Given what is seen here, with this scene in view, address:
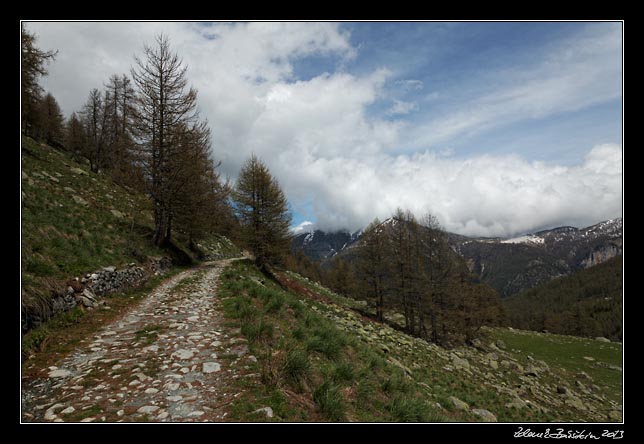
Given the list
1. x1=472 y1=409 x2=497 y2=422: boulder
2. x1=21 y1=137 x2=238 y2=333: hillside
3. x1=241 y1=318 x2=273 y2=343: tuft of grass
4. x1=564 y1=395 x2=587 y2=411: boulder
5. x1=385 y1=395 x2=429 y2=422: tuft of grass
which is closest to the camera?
x1=385 y1=395 x2=429 y2=422: tuft of grass

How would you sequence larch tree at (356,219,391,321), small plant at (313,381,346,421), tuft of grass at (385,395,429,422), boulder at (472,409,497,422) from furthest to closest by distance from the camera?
1. larch tree at (356,219,391,321)
2. boulder at (472,409,497,422)
3. tuft of grass at (385,395,429,422)
4. small plant at (313,381,346,421)

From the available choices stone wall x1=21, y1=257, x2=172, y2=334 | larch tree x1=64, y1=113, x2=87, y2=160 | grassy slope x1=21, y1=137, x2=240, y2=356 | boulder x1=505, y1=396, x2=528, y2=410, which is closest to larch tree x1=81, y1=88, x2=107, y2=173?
larch tree x1=64, y1=113, x2=87, y2=160

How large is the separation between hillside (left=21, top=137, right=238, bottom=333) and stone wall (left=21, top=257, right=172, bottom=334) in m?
0.03

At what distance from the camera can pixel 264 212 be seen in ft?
90.0

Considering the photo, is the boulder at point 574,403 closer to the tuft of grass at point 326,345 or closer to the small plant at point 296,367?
the tuft of grass at point 326,345

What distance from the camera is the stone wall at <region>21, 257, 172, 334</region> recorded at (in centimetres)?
689

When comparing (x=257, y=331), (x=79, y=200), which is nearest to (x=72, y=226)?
(x=79, y=200)

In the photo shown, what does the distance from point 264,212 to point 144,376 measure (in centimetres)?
2280

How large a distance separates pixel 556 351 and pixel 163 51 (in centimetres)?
5967

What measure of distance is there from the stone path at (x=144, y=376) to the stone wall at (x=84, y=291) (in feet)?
4.74

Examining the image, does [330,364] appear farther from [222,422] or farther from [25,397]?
[25,397]

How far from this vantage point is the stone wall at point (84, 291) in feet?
22.6

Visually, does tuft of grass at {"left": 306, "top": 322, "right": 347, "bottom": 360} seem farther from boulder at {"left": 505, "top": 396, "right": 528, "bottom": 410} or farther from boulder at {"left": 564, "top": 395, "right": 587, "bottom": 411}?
boulder at {"left": 564, "top": 395, "right": 587, "bottom": 411}

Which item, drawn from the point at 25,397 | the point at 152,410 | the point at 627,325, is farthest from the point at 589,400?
the point at 25,397
